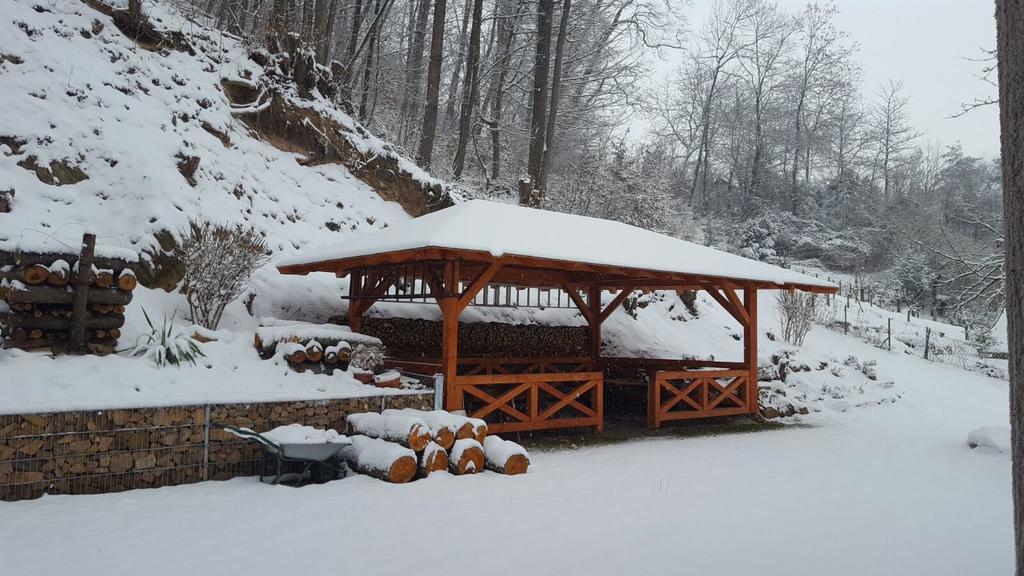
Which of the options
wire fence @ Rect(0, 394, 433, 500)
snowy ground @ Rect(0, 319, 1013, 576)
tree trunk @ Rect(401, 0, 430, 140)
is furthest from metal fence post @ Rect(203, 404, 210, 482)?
tree trunk @ Rect(401, 0, 430, 140)

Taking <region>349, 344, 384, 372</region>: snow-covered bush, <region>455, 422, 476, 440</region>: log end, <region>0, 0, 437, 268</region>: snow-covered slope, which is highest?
<region>0, 0, 437, 268</region>: snow-covered slope

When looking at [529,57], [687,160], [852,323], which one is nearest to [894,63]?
[687,160]

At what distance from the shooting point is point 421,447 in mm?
5633

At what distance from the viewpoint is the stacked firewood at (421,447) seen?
543 centimetres

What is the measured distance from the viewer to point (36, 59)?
925 cm

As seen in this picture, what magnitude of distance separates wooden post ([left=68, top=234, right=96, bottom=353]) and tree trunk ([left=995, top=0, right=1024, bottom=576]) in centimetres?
669

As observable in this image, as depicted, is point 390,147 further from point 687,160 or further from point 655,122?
point 687,160

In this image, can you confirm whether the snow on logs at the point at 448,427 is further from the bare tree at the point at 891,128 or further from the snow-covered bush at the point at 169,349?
the bare tree at the point at 891,128

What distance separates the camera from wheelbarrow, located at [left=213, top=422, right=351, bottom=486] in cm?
498

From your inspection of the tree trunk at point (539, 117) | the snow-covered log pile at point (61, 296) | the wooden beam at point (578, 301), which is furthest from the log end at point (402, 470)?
the tree trunk at point (539, 117)

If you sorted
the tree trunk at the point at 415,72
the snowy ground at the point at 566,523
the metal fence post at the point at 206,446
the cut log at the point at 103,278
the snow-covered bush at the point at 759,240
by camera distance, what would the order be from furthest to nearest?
the snow-covered bush at the point at 759,240 < the tree trunk at the point at 415,72 < the cut log at the point at 103,278 < the metal fence post at the point at 206,446 < the snowy ground at the point at 566,523

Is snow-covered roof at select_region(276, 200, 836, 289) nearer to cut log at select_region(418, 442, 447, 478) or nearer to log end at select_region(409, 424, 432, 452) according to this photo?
log end at select_region(409, 424, 432, 452)

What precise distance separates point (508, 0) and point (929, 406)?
606 inches

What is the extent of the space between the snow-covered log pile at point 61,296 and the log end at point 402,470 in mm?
3153
